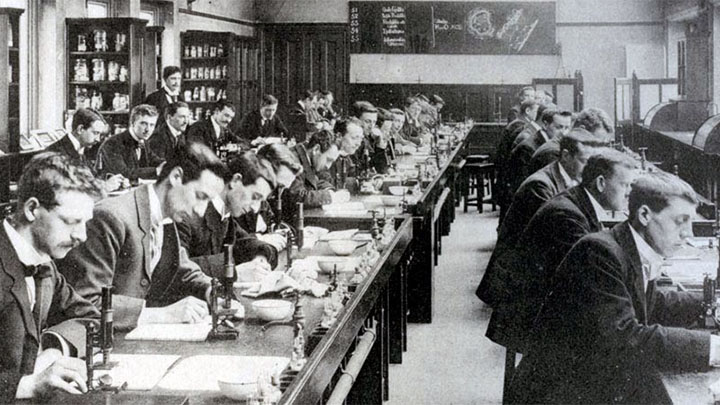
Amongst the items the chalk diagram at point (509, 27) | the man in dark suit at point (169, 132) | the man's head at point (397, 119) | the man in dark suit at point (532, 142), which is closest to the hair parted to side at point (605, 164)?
the man in dark suit at point (532, 142)

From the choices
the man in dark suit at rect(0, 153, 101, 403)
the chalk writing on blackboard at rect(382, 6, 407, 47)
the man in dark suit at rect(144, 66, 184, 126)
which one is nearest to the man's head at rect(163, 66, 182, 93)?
the man in dark suit at rect(144, 66, 184, 126)

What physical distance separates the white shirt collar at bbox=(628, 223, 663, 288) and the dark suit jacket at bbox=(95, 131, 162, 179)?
5.65m

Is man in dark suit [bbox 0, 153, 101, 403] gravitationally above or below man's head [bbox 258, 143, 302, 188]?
below

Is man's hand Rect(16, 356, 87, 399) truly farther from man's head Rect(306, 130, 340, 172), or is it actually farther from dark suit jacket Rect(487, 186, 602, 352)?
man's head Rect(306, 130, 340, 172)

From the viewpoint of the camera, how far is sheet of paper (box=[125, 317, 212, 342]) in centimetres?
313

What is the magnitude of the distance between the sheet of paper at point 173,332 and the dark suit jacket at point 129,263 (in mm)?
88

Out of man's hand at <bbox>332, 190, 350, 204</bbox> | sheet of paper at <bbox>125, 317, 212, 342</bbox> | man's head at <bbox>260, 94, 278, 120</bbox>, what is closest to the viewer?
sheet of paper at <bbox>125, 317, 212, 342</bbox>

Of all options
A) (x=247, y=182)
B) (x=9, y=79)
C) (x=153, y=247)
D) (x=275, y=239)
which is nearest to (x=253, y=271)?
(x=153, y=247)

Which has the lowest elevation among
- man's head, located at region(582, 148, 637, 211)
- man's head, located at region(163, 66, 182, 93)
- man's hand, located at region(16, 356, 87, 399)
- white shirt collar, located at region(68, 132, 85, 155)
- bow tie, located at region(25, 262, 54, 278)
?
man's hand, located at region(16, 356, 87, 399)

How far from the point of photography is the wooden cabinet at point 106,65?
10156 mm

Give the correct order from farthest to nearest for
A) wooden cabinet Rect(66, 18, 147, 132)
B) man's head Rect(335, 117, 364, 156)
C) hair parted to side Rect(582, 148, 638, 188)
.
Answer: wooden cabinet Rect(66, 18, 147, 132) < man's head Rect(335, 117, 364, 156) < hair parted to side Rect(582, 148, 638, 188)

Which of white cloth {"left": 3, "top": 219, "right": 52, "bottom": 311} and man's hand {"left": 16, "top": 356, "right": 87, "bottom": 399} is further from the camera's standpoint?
white cloth {"left": 3, "top": 219, "right": 52, "bottom": 311}

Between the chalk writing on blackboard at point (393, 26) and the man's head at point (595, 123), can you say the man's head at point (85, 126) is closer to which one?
the man's head at point (595, 123)

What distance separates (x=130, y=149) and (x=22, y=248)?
5554mm
